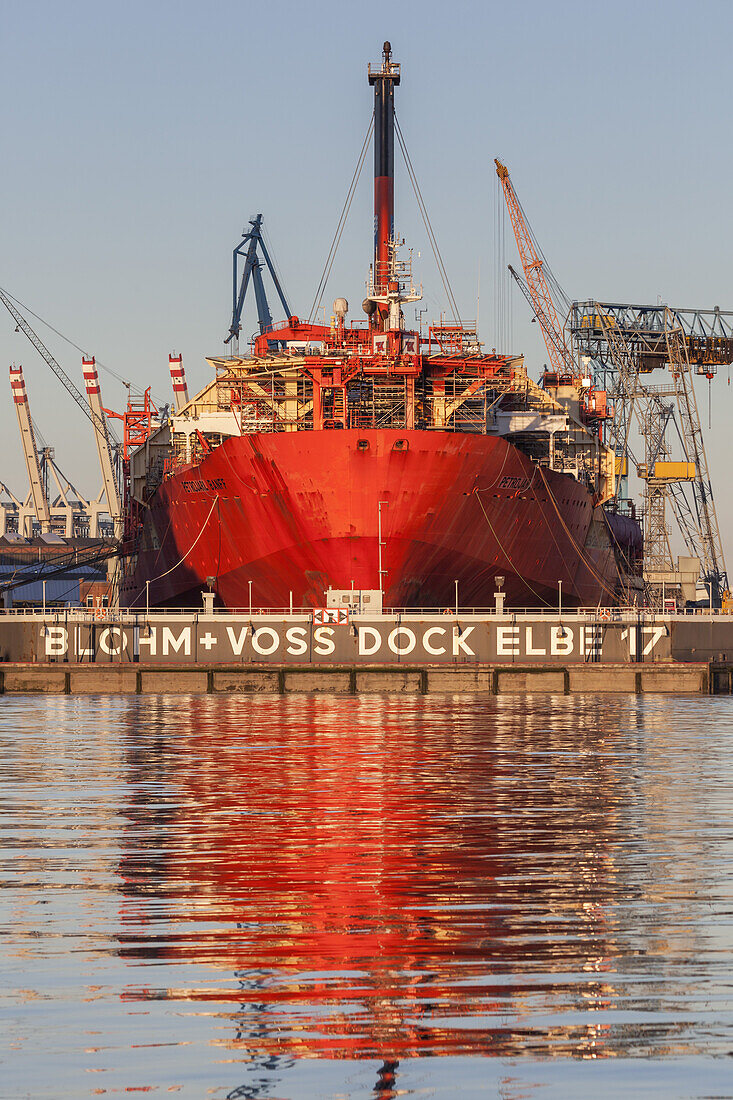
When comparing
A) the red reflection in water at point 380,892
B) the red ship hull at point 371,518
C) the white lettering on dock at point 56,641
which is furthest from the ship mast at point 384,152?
the red reflection in water at point 380,892

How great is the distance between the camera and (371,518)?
80.6 meters

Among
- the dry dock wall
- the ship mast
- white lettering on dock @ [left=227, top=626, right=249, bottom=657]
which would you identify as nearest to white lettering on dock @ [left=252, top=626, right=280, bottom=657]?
the dry dock wall

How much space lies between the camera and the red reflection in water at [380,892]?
13.3m

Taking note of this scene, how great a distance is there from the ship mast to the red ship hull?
2445cm

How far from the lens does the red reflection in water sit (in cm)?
1332

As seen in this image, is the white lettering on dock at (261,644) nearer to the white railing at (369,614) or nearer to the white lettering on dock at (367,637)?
the white railing at (369,614)

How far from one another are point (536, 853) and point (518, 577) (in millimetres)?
64696

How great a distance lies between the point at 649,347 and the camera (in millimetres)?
146500

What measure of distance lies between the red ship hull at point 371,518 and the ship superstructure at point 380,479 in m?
0.09

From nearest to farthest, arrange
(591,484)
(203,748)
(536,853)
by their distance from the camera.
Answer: (536,853) < (203,748) < (591,484)

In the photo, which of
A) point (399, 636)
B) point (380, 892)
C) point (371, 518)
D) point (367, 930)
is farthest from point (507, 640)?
point (367, 930)

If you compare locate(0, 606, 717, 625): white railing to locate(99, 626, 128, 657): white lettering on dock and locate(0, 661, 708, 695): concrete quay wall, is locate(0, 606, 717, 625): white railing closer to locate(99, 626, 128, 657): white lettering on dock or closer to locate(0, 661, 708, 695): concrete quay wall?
locate(99, 626, 128, 657): white lettering on dock

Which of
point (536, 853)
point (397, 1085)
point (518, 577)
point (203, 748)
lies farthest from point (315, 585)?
point (397, 1085)

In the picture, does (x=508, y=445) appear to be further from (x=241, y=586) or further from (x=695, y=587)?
(x=695, y=587)
